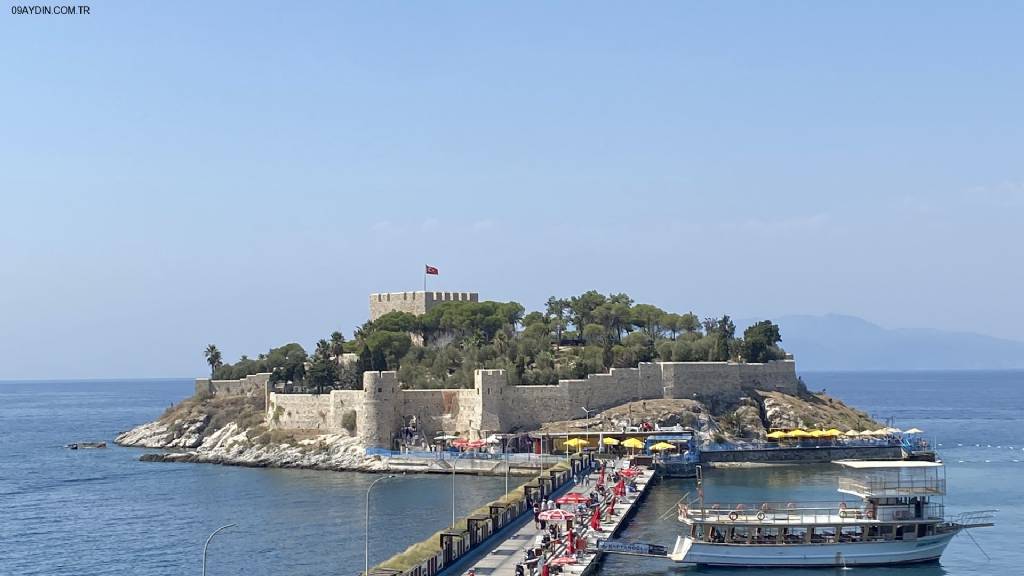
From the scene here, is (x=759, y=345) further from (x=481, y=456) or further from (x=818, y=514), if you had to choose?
(x=818, y=514)

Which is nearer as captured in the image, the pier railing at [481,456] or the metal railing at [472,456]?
the pier railing at [481,456]

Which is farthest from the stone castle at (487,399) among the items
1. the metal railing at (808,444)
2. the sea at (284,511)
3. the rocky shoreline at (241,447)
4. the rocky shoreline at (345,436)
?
the metal railing at (808,444)

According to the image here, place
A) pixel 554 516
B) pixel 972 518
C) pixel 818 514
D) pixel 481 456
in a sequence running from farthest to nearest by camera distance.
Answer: pixel 481 456 → pixel 972 518 → pixel 818 514 → pixel 554 516

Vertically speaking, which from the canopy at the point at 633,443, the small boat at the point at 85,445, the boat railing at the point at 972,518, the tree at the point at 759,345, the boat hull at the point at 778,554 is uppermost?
the tree at the point at 759,345

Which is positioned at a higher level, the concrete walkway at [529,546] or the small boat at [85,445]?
the small boat at [85,445]

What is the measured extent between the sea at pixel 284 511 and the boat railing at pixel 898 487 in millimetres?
2687

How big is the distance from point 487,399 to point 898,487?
1325 inches

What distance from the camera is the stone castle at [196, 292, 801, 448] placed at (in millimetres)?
71312

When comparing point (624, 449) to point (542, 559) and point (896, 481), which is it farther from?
point (542, 559)

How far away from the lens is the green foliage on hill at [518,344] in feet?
259

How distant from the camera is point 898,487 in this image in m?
41.8

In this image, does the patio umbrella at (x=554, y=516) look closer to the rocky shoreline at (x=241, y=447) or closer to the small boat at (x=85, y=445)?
the rocky shoreline at (x=241, y=447)

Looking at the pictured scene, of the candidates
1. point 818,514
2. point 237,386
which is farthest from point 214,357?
point 818,514

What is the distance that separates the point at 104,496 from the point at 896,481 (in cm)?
4168
